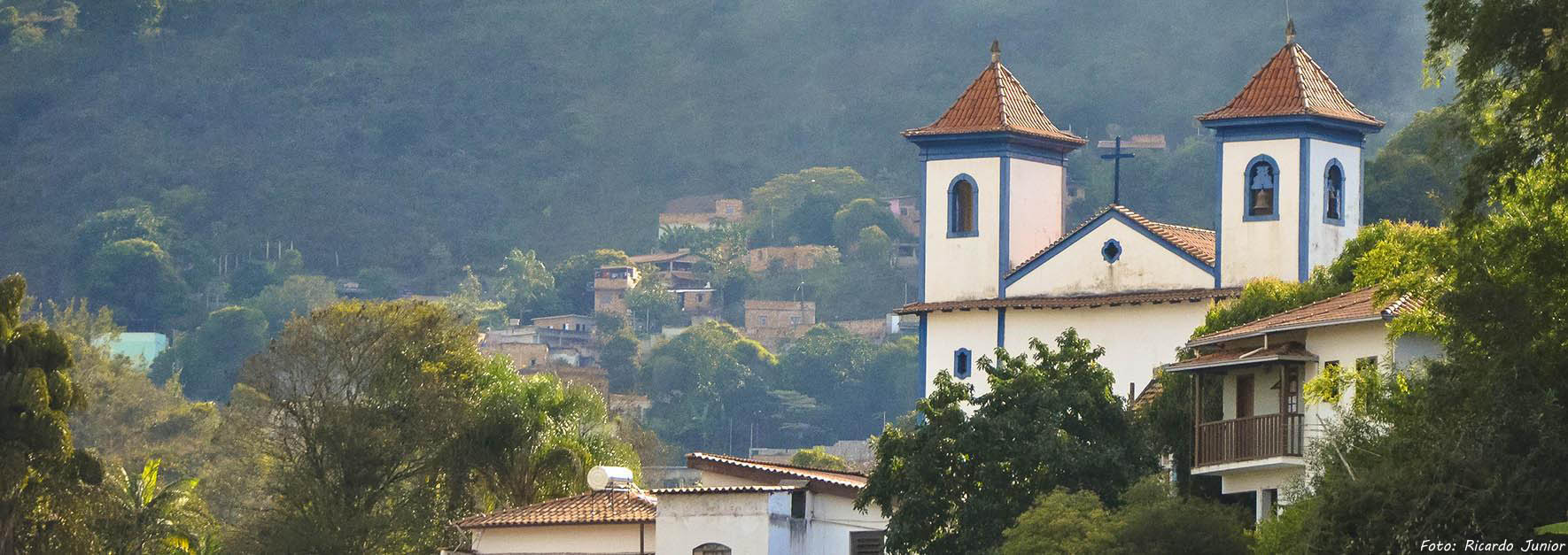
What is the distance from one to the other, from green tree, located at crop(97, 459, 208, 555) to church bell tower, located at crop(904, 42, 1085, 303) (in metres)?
15.0

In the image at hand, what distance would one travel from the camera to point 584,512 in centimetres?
4909

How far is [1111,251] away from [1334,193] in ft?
14.2

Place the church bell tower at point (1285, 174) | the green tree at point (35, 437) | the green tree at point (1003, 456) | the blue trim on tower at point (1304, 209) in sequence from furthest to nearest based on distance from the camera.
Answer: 1. the church bell tower at point (1285, 174)
2. the blue trim on tower at point (1304, 209)
3. the green tree at point (35, 437)
4. the green tree at point (1003, 456)

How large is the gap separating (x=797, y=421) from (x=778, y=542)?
154 metres

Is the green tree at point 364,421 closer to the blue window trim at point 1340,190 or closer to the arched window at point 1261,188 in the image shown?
the arched window at point 1261,188

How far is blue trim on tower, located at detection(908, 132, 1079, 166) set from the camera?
60.2 m

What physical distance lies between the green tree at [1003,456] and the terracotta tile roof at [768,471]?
434 cm

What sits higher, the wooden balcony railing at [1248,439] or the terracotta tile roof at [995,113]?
the terracotta tile roof at [995,113]

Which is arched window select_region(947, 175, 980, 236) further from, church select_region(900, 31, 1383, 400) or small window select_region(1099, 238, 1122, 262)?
small window select_region(1099, 238, 1122, 262)

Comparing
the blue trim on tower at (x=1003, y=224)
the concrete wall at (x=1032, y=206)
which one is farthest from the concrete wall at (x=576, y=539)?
the concrete wall at (x=1032, y=206)

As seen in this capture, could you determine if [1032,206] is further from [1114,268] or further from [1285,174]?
[1285,174]

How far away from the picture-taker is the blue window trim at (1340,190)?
56750mm

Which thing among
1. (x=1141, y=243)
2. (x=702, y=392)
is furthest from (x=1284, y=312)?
(x=702, y=392)

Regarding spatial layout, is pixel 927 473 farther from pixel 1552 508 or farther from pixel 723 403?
pixel 723 403
